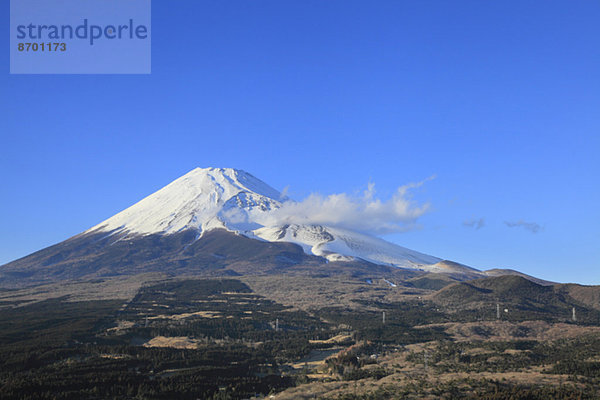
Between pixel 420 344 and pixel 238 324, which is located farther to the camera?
pixel 238 324

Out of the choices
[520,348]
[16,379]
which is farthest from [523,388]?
→ [16,379]

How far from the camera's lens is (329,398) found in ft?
166

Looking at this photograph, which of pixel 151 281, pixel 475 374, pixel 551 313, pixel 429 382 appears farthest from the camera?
pixel 151 281

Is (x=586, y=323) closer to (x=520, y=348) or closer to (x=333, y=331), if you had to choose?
(x=520, y=348)

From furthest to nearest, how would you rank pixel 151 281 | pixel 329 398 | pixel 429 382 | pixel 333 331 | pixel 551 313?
pixel 151 281
pixel 551 313
pixel 333 331
pixel 429 382
pixel 329 398

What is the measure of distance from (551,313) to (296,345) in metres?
77.5

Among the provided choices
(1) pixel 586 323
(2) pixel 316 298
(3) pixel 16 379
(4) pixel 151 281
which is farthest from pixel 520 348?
(4) pixel 151 281

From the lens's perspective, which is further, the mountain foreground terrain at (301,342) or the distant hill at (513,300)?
the distant hill at (513,300)

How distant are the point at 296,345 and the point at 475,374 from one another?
112 ft

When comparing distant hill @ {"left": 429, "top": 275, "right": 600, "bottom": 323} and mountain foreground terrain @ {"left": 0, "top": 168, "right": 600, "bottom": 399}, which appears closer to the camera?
mountain foreground terrain @ {"left": 0, "top": 168, "right": 600, "bottom": 399}

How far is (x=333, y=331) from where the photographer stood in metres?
103

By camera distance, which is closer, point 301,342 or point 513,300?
point 301,342

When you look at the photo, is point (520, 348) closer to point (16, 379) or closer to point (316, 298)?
point (16, 379)

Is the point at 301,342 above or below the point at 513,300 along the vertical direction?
above
